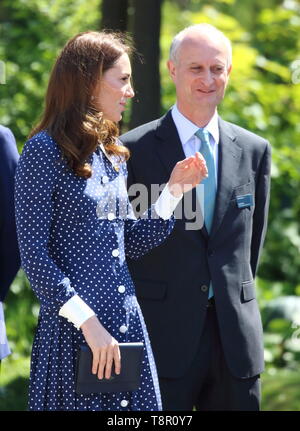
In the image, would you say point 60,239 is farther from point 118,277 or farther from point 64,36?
point 64,36

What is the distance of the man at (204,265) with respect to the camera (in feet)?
12.9

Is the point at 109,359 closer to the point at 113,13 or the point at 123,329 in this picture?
the point at 123,329

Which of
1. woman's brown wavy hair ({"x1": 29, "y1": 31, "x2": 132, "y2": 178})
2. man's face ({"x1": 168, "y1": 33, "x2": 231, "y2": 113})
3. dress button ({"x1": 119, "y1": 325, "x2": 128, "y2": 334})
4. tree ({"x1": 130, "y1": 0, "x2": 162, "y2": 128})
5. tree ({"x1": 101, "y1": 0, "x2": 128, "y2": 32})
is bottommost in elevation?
dress button ({"x1": 119, "y1": 325, "x2": 128, "y2": 334})

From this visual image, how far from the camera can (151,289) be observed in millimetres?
4000

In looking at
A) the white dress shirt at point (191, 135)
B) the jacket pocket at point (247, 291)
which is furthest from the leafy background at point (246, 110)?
the white dress shirt at point (191, 135)

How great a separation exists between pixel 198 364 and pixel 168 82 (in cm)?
460

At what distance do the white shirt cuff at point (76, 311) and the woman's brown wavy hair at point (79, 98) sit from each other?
→ 44 centimetres

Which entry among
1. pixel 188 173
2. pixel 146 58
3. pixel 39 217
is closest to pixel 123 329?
pixel 39 217

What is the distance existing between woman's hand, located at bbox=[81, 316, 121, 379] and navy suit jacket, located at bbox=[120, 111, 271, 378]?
3.02 ft

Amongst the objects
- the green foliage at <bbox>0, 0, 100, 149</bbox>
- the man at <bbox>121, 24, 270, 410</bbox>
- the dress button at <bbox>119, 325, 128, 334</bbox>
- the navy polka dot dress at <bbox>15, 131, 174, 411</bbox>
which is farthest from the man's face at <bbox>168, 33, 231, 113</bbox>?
the green foliage at <bbox>0, 0, 100, 149</bbox>

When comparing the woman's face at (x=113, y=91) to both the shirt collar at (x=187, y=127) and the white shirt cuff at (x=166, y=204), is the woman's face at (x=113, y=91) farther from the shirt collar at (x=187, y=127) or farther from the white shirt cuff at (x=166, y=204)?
the shirt collar at (x=187, y=127)

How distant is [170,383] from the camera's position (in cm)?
395

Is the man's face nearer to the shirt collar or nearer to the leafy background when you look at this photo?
the shirt collar

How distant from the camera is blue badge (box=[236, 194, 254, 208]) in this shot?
4051 mm
